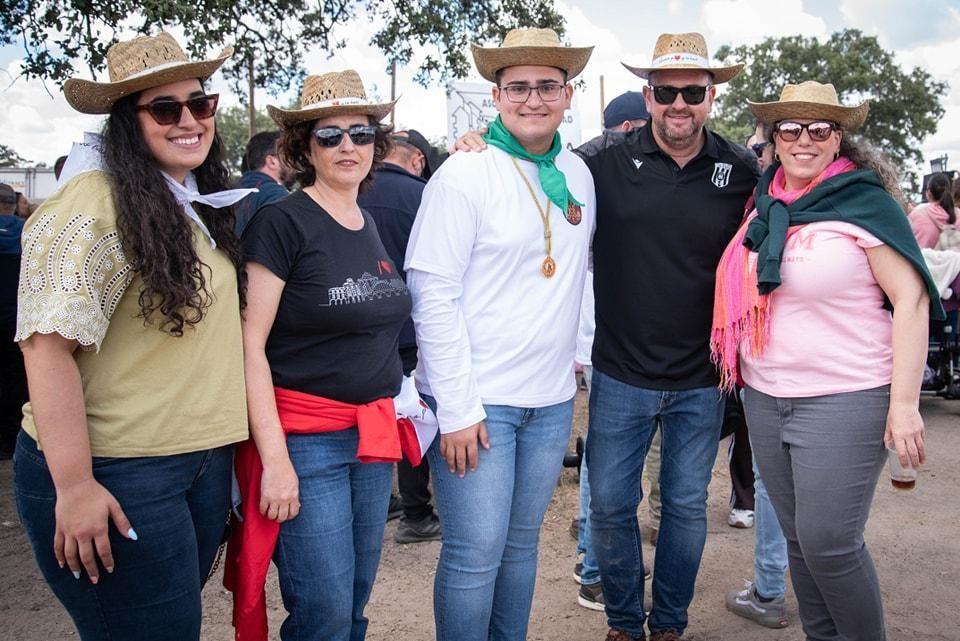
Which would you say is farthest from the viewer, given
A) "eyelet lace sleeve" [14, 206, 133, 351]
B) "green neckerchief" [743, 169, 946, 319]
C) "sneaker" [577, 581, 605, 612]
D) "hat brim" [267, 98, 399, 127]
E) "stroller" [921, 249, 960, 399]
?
"stroller" [921, 249, 960, 399]

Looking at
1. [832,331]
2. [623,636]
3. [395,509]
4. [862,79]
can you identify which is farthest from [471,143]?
[862,79]

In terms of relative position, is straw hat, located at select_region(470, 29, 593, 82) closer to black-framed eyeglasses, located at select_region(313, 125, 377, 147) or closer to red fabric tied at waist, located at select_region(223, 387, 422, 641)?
black-framed eyeglasses, located at select_region(313, 125, 377, 147)

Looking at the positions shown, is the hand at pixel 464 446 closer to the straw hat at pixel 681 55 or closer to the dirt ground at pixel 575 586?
the dirt ground at pixel 575 586

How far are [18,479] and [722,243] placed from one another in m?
2.34

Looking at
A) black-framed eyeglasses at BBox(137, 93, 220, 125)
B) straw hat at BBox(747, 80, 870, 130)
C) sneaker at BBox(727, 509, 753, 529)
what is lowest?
sneaker at BBox(727, 509, 753, 529)

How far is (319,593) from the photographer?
7.73 ft

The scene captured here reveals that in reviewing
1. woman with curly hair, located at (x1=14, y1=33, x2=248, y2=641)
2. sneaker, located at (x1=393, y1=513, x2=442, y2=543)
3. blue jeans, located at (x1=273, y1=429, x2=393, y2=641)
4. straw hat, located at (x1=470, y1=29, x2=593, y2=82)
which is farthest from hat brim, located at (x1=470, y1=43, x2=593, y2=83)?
sneaker, located at (x1=393, y1=513, x2=442, y2=543)

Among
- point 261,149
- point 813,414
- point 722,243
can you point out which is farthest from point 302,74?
point 813,414

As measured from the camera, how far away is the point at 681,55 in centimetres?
301

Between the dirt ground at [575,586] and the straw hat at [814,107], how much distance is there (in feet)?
7.00

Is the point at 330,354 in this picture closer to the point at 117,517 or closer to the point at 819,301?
the point at 117,517

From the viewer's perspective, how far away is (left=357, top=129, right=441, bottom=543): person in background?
4133mm

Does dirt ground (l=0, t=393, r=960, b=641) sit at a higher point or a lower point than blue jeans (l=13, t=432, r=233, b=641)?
lower

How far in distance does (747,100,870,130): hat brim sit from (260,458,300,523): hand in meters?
1.93
